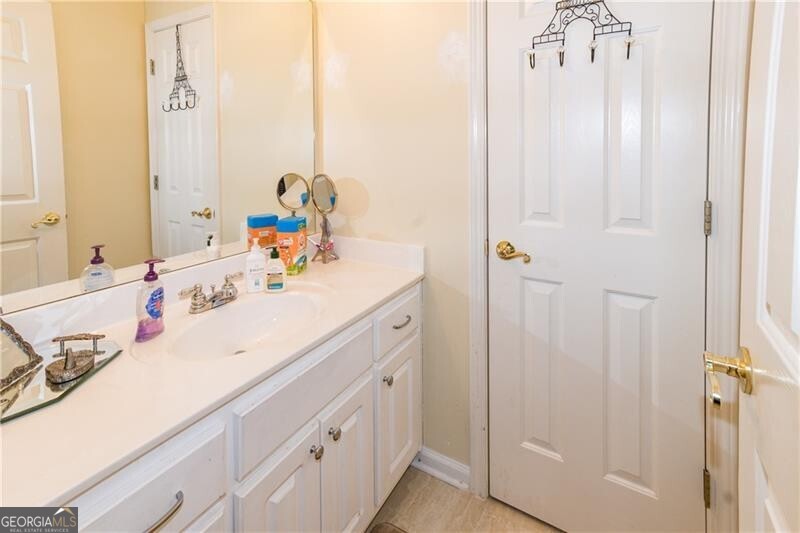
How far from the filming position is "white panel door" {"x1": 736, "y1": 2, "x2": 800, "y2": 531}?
0.47 meters

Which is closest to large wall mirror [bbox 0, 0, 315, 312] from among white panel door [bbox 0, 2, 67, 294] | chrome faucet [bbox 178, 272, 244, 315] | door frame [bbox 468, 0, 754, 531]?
white panel door [bbox 0, 2, 67, 294]

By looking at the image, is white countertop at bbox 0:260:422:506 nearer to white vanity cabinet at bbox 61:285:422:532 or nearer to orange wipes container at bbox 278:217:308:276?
white vanity cabinet at bbox 61:285:422:532

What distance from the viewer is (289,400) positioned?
Result: 0.96 metres

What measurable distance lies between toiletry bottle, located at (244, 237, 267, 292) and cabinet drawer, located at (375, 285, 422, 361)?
16.1 inches

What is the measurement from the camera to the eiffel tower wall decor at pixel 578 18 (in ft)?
4.00

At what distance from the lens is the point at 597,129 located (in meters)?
1.28

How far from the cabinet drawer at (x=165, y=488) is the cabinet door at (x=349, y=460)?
35cm

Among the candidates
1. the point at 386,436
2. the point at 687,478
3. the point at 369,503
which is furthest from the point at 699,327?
the point at 369,503

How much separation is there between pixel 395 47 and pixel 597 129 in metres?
0.82

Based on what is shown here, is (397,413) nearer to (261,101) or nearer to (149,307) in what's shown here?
(149,307)

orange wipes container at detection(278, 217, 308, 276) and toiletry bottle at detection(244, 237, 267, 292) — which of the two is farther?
orange wipes container at detection(278, 217, 308, 276)

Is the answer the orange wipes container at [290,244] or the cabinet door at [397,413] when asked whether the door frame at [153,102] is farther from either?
the cabinet door at [397,413]

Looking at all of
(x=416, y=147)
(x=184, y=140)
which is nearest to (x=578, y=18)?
(x=416, y=147)

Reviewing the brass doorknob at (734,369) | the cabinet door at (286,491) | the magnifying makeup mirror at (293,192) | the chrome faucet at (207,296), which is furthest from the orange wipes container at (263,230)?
the brass doorknob at (734,369)
